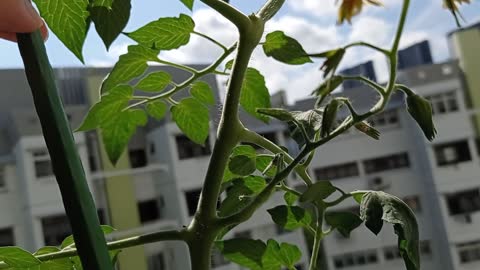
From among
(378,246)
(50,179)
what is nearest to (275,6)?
(50,179)

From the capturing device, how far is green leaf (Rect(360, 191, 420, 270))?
0.44 ft

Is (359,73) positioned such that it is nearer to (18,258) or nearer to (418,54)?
(18,258)

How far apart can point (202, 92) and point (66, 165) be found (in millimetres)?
95

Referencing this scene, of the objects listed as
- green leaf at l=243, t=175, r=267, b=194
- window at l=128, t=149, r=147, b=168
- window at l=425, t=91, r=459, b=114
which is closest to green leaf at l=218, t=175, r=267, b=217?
green leaf at l=243, t=175, r=267, b=194

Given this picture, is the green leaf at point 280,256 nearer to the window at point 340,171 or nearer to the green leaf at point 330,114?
the green leaf at point 330,114

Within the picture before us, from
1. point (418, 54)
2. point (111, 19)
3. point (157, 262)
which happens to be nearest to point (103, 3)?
point (111, 19)

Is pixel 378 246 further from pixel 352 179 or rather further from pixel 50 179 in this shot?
pixel 50 179

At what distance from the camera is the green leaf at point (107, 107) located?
18 cm

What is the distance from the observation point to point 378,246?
15.8 feet

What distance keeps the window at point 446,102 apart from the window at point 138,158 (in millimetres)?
2345

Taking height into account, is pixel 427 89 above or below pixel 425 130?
above

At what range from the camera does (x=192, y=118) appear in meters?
0.21

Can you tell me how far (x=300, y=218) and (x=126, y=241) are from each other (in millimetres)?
A: 57

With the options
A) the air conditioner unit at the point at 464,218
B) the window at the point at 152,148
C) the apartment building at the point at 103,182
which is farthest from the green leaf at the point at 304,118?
the air conditioner unit at the point at 464,218
